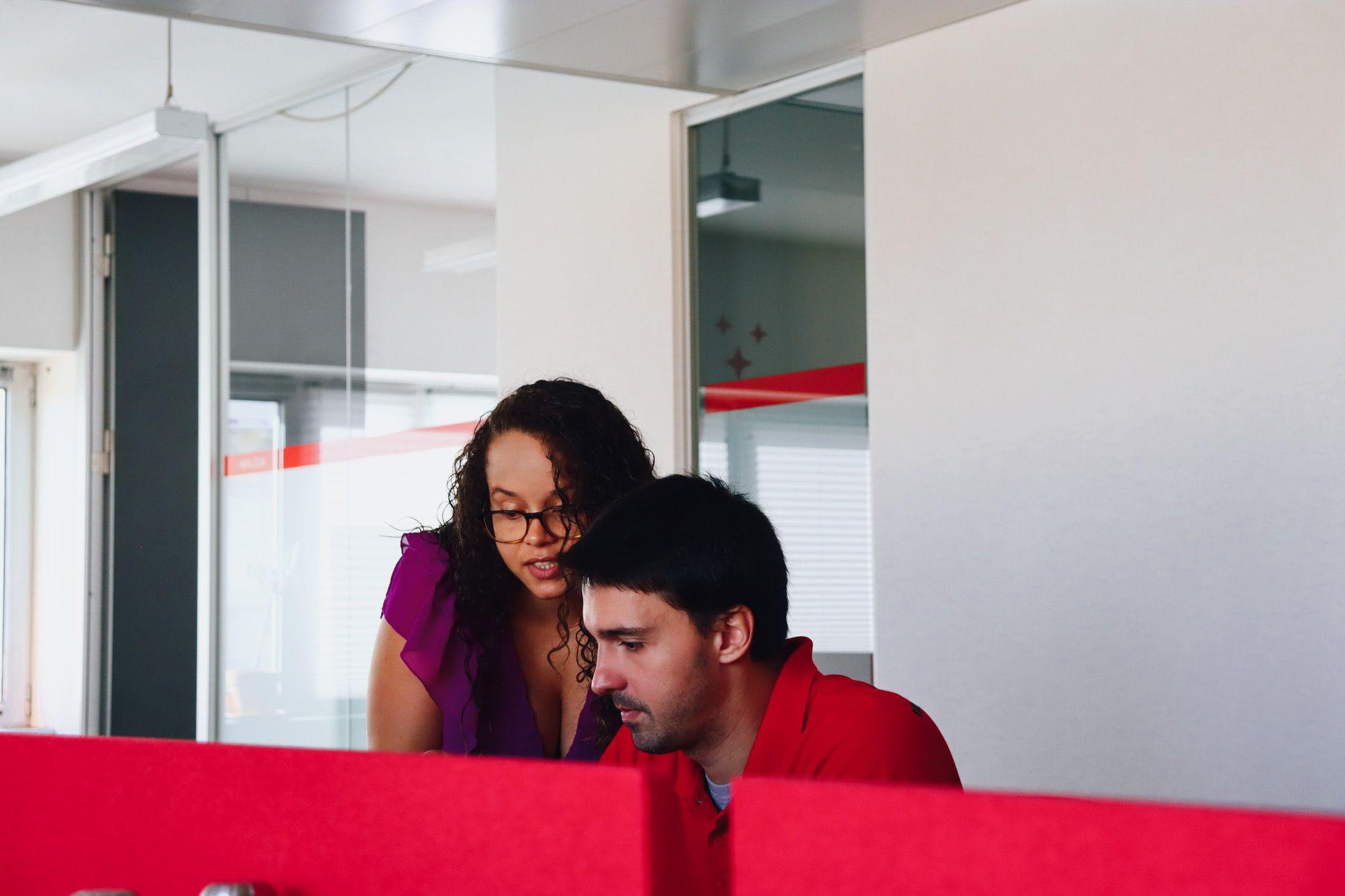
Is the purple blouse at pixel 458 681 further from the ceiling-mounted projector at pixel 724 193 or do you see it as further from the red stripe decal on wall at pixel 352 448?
the red stripe decal on wall at pixel 352 448

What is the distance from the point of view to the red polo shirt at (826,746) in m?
1.58

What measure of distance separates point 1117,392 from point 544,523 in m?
1.33

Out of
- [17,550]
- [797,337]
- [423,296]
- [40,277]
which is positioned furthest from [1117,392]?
[17,550]

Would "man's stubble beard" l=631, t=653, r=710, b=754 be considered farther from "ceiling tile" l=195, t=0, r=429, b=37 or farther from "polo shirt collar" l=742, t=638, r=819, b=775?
"ceiling tile" l=195, t=0, r=429, b=37

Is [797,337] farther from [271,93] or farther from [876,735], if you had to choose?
[271,93]

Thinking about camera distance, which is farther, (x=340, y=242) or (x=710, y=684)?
(x=340, y=242)

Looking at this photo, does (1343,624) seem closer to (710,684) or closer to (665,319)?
(710,684)

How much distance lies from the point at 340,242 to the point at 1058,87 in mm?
2734

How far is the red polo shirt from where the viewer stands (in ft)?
5.20

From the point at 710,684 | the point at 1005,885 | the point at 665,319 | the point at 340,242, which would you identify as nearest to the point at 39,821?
the point at 710,684

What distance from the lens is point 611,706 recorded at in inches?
83.3

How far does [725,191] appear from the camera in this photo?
12.6ft

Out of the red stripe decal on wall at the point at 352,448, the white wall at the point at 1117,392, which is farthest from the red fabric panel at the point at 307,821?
the red stripe decal on wall at the point at 352,448

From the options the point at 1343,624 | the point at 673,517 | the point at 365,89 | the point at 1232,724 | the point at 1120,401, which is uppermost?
the point at 365,89
